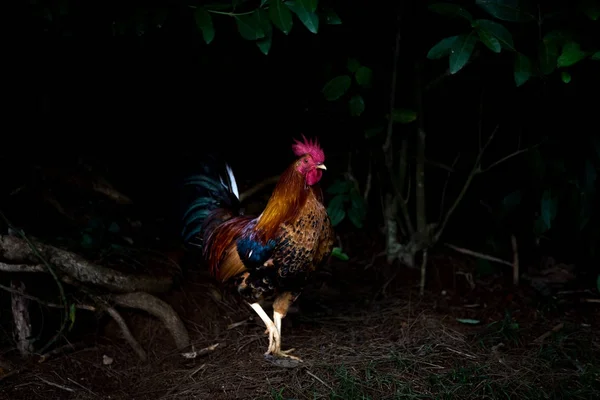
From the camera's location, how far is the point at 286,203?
365 centimetres

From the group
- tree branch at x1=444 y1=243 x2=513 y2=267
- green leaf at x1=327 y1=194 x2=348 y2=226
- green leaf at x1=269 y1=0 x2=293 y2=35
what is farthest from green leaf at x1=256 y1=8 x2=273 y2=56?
tree branch at x1=444 y1=243 x2=513 y2=267

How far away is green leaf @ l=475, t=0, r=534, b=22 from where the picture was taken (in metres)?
3.13

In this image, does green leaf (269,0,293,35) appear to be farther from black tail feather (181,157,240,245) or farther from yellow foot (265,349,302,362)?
yellow foot (265,349,302,362)

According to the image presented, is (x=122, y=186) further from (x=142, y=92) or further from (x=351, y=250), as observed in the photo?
(x=351, y=250)

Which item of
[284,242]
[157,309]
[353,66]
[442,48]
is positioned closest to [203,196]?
[157,309]

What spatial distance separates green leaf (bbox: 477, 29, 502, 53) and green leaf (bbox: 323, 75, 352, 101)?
109 centimetres

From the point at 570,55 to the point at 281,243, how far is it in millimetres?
1767

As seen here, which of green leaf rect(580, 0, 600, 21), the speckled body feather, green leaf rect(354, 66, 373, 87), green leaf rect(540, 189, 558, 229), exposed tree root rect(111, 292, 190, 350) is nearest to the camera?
green leaf rect(580, 0, 600, 21)

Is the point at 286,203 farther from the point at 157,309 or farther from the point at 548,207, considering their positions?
the point at 548,207

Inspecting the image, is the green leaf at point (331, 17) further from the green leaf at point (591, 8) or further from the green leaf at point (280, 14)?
the green leaf at point (591, 8)

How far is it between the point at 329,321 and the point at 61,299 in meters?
1.75

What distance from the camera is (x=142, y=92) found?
5125mm

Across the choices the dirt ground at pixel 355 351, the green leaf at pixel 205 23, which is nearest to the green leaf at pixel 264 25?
the green leaf at pixel 205 23

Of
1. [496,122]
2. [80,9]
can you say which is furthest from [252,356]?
[496,122]
